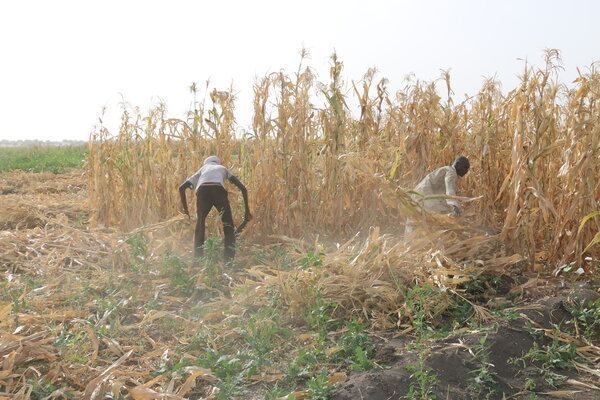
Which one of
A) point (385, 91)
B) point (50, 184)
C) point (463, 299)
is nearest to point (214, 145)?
point (385, 91)

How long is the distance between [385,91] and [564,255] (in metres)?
2.79

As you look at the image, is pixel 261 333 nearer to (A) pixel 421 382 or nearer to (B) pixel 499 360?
(A) pixel 421 382

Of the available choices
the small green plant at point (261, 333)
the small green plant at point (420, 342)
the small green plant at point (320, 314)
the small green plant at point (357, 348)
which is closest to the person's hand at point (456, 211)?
the small green plant at point (420, 342)

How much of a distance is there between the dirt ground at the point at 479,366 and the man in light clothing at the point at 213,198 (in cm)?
250

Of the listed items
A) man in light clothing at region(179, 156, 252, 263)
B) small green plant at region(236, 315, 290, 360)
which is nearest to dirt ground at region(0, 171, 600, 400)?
small green plant at region(236, 315, 290, 360)

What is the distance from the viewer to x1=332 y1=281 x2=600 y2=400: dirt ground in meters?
2.88

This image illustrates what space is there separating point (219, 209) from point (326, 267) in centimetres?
177

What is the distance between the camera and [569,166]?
14.0 feet

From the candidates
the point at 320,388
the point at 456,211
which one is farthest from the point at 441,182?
the point at 320,388

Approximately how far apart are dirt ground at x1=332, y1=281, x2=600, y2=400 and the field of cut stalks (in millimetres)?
13

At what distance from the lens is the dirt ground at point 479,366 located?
2.88m

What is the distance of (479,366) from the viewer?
3.11 metres

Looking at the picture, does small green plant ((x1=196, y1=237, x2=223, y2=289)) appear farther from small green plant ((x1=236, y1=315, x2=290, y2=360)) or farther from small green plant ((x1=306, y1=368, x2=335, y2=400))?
small green plant ((x1=306, y1=368, x2=335, y2=400))

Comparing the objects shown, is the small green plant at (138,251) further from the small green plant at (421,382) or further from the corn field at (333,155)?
the small green plant at (421,382)
